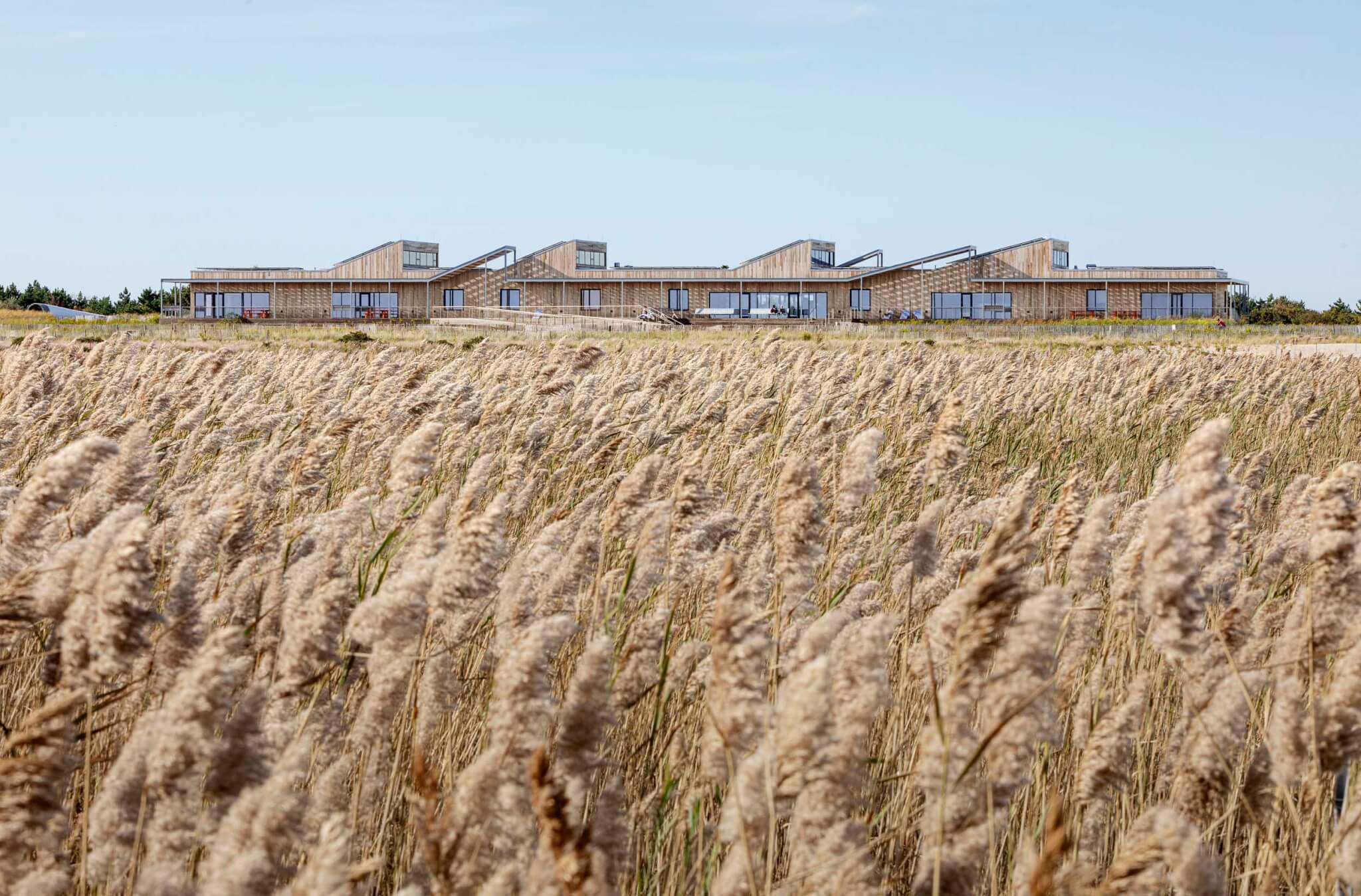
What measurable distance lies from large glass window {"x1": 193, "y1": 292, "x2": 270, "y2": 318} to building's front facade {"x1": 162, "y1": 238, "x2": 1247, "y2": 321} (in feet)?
0.26

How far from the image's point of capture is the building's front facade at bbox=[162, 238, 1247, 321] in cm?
6391

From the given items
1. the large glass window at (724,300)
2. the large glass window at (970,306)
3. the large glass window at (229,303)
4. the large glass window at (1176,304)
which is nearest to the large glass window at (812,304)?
the large glass window at (724,300)

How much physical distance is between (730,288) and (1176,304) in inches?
892

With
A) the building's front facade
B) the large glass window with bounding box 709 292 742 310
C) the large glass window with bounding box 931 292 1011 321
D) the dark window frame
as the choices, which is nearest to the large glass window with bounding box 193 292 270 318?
the building's front facade

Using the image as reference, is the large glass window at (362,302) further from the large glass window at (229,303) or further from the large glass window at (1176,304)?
the large glass window at (1176,304)

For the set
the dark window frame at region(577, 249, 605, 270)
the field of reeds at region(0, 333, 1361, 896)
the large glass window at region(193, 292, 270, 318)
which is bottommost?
the field of reeds at region(0, 333, 1361, 896)

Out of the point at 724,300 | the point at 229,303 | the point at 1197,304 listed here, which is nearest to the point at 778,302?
the point at 724,300

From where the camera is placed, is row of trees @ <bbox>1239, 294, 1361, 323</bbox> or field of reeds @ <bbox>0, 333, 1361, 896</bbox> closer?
field of reeds @ <bbox>0, 333, 1361, 896</bbox>

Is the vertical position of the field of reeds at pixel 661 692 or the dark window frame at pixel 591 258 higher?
the dark window frame at pixel 591 258

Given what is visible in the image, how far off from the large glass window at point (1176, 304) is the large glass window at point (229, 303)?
4699cm

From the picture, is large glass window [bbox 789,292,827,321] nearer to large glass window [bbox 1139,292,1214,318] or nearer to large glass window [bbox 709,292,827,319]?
large glass window [bbox 709,292,827,319]

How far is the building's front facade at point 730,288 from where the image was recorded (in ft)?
210

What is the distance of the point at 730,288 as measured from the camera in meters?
66.6

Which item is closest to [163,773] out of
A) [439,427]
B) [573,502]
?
[439,427]
